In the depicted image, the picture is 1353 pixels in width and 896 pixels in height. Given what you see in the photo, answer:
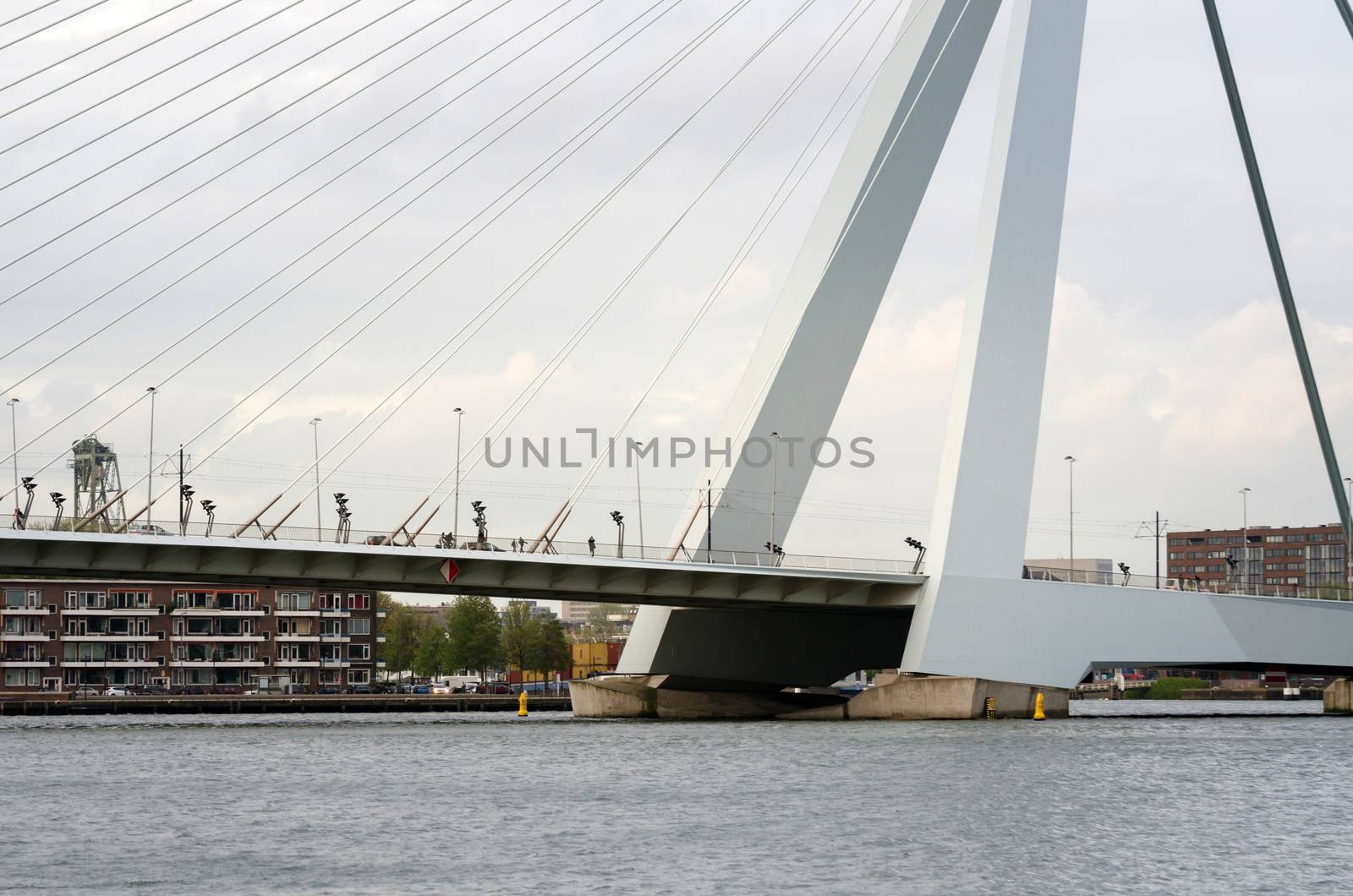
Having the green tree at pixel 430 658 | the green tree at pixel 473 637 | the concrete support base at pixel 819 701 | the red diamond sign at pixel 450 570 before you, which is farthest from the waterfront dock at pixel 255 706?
the green tree at pixel 430 658

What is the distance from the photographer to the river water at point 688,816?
16609 millimetres

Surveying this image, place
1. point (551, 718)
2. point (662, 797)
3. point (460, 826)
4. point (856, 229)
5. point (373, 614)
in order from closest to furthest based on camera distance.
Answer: point (460, 826) → point (662, 797) → point (856, 229) → point (551, 718) → point (373, 614)

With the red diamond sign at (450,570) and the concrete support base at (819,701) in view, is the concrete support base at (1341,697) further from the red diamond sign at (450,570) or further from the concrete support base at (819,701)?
the red diamond sign at (450,570)

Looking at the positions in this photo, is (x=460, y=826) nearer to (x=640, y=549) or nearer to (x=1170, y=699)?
(x=640, y=549)

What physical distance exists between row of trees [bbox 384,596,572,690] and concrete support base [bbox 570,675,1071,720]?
5097cm

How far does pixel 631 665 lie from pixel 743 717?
370cm

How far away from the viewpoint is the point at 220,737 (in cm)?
4094

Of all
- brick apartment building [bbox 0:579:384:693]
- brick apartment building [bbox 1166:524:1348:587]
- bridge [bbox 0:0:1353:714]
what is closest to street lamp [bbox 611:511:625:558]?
bridge [bbox 0:0:1353:714]

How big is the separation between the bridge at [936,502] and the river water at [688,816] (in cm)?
583

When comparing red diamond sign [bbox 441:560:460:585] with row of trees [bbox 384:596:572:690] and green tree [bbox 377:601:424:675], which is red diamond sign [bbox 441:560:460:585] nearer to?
row of trees [bbox 384:596:572:690]

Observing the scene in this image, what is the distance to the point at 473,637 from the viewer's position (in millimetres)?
107688

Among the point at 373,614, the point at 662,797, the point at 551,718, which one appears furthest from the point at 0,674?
the point at 662,797

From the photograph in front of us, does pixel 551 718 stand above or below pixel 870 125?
below

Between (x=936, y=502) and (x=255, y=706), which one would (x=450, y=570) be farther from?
(x=255, y=706)
